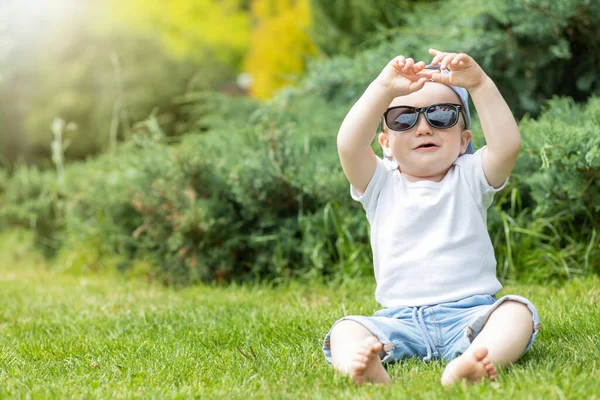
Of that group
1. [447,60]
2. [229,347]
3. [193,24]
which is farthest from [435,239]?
[193,24]

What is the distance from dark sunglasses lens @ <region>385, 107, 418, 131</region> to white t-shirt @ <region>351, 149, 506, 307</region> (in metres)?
0.15

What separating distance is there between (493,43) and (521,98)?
413mm

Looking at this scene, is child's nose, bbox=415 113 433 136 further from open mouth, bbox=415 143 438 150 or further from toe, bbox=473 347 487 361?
toe, bbox=473 347 487 361

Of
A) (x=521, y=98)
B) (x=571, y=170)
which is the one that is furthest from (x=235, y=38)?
(x=571, y=170)

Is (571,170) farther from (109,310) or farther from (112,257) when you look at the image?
(112,257)

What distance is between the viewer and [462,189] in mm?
2283

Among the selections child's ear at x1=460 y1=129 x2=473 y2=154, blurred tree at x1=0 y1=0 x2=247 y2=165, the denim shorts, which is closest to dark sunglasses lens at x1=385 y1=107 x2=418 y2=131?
child's ear at x1=460 y1=129 x2=473 y2=154

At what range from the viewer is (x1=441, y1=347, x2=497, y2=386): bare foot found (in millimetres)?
1835

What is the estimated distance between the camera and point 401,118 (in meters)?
2.29

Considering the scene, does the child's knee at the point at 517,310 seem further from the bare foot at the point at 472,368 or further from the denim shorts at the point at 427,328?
the bare foot at the point at 472,368

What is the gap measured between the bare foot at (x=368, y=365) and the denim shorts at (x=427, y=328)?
19 centimetres

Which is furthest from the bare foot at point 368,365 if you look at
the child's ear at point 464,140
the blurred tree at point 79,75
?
the blurred tree at point 79,75

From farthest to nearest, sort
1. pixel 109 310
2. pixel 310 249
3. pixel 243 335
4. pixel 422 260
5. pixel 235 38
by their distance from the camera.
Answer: pixel 235 38 → pixel 310 249 → pixel 109 310 → pixel 243 335 → pixel 422 260

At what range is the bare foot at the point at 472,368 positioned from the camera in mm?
1835
